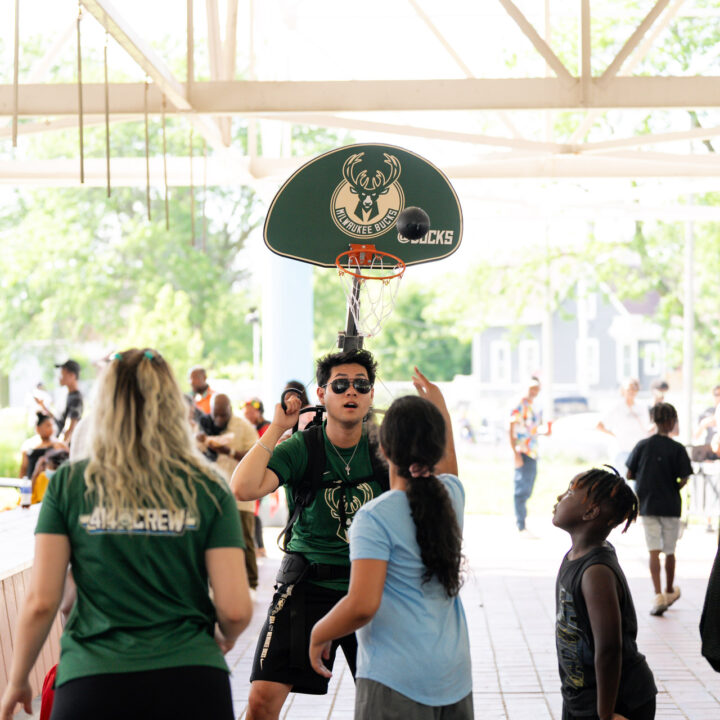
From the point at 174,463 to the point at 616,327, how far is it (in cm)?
4149

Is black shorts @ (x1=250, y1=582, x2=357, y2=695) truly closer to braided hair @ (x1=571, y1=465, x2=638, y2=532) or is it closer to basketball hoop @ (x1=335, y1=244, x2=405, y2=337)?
braided hair @ (x1=571, y1=465, x2=638, y2=532)

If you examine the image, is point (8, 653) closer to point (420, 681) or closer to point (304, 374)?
point (420, 681)

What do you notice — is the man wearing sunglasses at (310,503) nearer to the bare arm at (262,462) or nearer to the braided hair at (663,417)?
the bare arm at (262,462)

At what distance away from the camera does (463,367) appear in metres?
50.7

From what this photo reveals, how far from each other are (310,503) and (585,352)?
40476mm

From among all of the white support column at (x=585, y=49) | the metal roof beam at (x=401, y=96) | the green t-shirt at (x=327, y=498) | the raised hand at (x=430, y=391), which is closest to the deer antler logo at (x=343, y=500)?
the green t-shirt at (x=327, y=498)

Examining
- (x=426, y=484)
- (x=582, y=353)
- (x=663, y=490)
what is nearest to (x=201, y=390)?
(x=663, y=490)

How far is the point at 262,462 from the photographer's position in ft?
12.6

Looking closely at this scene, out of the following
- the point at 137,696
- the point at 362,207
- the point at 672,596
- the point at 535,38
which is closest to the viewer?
the point at 137,696

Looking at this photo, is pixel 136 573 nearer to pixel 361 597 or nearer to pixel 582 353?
pixel 361 597

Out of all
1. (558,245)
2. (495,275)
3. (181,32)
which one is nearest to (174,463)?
(558,245)

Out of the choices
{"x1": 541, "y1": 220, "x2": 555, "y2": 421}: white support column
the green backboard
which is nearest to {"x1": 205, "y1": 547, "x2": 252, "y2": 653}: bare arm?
the green backboard

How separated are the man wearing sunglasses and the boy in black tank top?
0.83 meters

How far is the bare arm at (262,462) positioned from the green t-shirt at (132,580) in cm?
114
